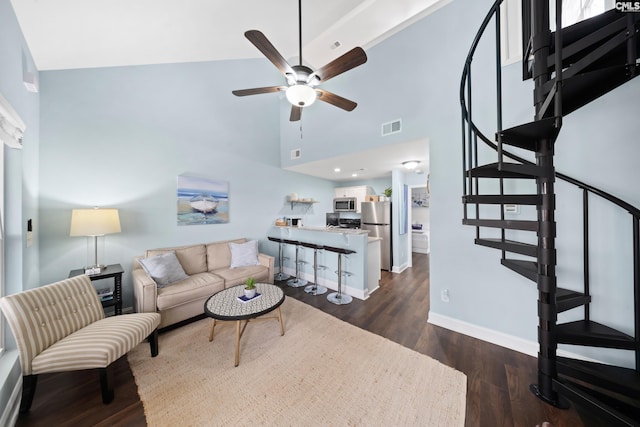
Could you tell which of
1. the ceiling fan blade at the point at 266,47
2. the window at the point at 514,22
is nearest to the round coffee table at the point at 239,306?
the ceiling fan blade at the point at 266,47

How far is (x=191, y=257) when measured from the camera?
10.6 ft

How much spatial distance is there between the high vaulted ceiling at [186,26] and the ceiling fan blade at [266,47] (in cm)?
110

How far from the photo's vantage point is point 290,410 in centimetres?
148

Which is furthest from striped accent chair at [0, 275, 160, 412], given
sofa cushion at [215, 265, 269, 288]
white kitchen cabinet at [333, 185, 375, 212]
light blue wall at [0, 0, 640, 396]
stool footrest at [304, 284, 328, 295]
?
white kitchen cabinet at [333, 185, 375, 212]

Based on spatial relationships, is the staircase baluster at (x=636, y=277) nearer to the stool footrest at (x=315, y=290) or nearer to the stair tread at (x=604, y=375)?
the stair tread at (x=604, y=375)

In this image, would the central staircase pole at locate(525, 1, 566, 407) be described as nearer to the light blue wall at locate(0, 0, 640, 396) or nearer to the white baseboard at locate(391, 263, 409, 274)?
the light blue wall at locate(0, 0, 640, 396)

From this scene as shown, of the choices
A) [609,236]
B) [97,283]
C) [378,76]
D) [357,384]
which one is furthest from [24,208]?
[609,236]

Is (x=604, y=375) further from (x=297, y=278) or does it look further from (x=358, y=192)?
(x=358, y=192)

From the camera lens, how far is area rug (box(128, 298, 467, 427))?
1438 millimetres

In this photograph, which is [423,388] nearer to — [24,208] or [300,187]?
[24,208]

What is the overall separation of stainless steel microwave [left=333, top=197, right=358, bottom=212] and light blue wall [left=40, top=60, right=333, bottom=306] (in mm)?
2354

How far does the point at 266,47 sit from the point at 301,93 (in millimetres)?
437

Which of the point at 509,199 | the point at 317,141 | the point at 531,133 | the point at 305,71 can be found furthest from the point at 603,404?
the point at 317,141

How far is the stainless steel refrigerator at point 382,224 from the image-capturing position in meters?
4.71
